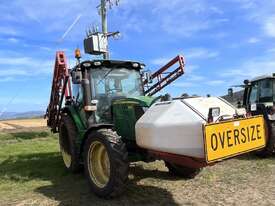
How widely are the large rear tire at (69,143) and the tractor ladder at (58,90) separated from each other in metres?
0.69

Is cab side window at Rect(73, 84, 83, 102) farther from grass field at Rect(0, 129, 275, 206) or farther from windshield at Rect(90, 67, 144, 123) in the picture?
grass field at Rect(0, 129, 275, 206)

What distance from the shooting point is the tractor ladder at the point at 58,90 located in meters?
10.5

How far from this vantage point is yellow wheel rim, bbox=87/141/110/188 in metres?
7.66

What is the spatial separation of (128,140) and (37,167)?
3397 mm

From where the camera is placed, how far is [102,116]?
877 centimetres

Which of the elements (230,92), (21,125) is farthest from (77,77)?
(21,125)

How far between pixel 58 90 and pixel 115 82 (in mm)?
2586

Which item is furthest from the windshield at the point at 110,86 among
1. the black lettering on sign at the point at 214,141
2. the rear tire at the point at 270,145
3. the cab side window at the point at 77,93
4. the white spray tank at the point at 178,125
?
the rear tire at the point at 270,145

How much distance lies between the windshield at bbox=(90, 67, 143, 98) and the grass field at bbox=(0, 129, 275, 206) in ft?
5.58

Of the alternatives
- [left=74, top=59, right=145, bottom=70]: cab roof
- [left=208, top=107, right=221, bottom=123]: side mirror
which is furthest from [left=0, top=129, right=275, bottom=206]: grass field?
[left=74, top=59, right=145, bottom=70]: cab roof

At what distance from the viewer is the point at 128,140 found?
8.14 meters

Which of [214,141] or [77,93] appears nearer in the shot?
[214,141]

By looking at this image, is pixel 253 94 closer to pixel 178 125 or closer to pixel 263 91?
pixel 263 91

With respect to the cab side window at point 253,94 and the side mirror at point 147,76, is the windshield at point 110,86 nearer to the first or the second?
the side mirror at point 147,76
